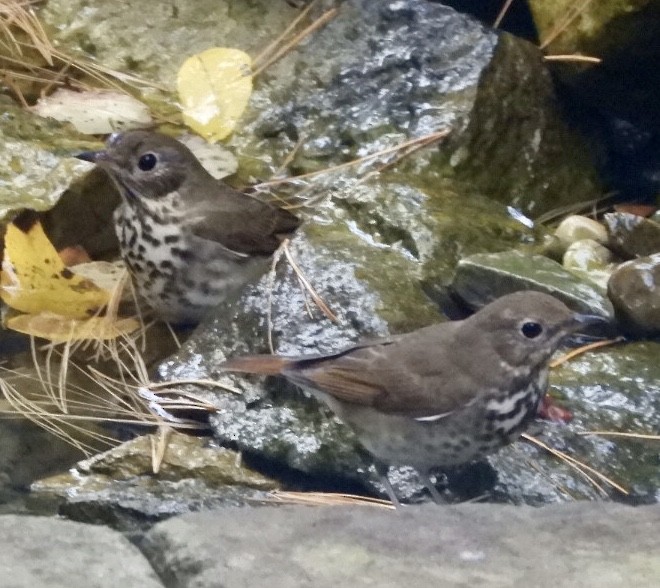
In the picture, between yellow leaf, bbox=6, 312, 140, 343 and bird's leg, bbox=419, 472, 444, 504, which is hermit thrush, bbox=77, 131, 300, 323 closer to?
yellow leaf, bbox=6, 312, 140, 343

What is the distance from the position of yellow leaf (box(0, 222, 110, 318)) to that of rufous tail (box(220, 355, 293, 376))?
1.06 meters

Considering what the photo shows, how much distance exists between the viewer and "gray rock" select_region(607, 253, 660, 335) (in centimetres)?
358

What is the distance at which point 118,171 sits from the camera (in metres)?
4.11

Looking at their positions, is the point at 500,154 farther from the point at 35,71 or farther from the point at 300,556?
the point at 300,556

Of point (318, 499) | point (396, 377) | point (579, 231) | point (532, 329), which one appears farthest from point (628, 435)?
point (579, 231)

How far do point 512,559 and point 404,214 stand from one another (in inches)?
85.6

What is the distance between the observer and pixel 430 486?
3.14 metres

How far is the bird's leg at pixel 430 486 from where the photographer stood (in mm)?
3115

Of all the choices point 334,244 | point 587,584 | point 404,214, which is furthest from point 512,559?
point 404,214

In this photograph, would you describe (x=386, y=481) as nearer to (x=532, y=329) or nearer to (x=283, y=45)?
(x=532, y=329)

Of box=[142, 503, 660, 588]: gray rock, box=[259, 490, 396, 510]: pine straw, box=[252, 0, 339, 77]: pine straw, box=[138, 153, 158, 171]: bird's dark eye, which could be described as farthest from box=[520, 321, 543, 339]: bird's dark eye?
box=[252, 0, 339, 77]: pine straw

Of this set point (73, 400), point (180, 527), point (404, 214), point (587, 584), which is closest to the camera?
point (587, 584)

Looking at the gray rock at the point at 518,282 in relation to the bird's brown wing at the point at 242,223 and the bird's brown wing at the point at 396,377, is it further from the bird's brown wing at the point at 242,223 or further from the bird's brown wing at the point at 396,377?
the bird's brown wing at the point at 242,223

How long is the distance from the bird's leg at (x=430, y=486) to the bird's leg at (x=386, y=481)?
9cm
